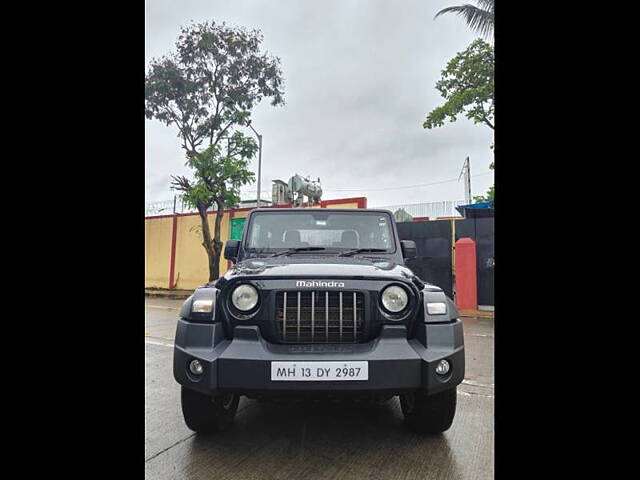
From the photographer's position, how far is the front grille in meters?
2.34

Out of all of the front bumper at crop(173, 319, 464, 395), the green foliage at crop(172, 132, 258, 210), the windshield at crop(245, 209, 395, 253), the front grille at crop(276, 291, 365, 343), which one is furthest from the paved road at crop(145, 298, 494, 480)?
the green foliage at crop(172, 132, 258, 210)

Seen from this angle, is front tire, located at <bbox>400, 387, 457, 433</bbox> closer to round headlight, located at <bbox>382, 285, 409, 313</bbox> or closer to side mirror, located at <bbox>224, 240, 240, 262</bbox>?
round headlight, located at <bbox>382, 285, 409, 313</bbox>

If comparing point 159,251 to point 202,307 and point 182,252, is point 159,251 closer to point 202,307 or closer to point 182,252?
point 182,252

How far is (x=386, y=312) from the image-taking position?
235 cm

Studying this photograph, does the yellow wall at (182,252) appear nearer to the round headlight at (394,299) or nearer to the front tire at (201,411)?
the front tire at (201,411)

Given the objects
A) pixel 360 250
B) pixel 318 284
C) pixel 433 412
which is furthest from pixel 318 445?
pixel 360 250

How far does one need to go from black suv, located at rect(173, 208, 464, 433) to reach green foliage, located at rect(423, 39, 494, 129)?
10.1m

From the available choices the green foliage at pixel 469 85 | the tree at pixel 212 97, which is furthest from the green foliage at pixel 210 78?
the green foliage at pixel 469 85

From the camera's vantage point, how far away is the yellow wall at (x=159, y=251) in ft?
50.0

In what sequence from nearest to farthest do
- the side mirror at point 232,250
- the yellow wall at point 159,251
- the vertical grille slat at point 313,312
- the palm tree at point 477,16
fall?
the vertical grille slat at point 313,312
the side mirror at point 232,250
the palm tree at point 477,16
the yellow wall at point 159,251

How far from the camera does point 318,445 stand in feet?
7.97
